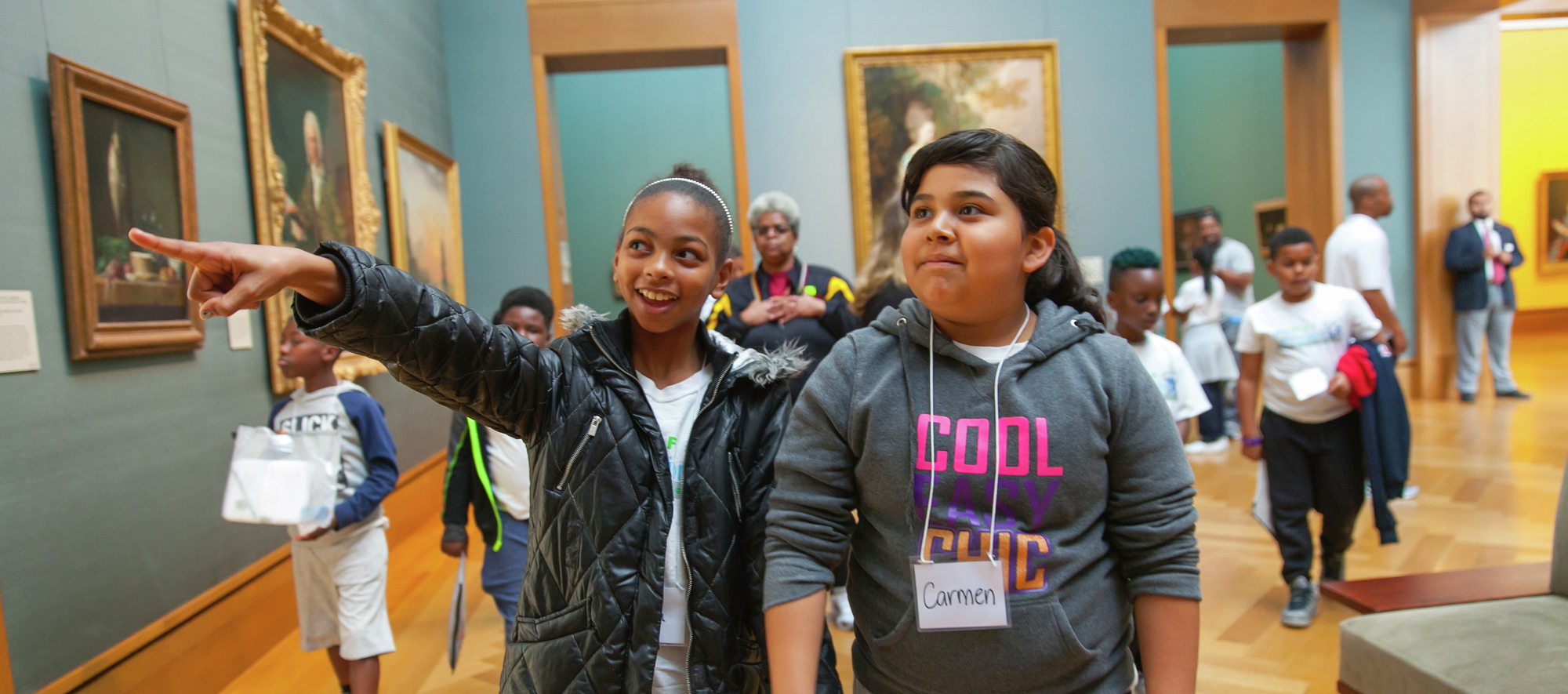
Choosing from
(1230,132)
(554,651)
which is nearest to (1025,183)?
(554,651)

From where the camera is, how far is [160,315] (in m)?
3.12

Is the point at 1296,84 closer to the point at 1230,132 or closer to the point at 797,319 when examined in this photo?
the point at 1230,132

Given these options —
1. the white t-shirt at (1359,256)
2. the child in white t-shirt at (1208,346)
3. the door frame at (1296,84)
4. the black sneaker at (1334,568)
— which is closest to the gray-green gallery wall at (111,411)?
the black sneaker at (1334,568)

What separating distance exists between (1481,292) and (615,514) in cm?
957

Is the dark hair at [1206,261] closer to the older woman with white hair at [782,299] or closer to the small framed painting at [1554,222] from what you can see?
the older woman with white hair at [782,299]

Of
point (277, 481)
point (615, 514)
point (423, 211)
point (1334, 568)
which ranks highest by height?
point (423, 211)

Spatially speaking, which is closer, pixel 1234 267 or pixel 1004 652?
pixel 1004 652

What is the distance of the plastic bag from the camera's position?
248 centimetres

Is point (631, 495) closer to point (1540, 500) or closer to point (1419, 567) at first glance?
point (1419, 567)

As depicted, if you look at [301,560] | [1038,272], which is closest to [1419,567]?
[1038,272]

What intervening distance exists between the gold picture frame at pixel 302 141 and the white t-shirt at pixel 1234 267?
6835 mm

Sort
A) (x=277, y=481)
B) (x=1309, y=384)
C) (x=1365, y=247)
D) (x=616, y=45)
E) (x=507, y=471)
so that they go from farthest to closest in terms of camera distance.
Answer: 1. (x=616, y=45)
2. (x=1365, y=247)
3. (x=1309, y=384)
4. (x=507, y=471)
5. (x=277, y=481)

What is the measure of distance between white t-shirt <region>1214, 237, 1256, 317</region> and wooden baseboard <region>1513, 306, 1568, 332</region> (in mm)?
10732

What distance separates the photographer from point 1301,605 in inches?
137
